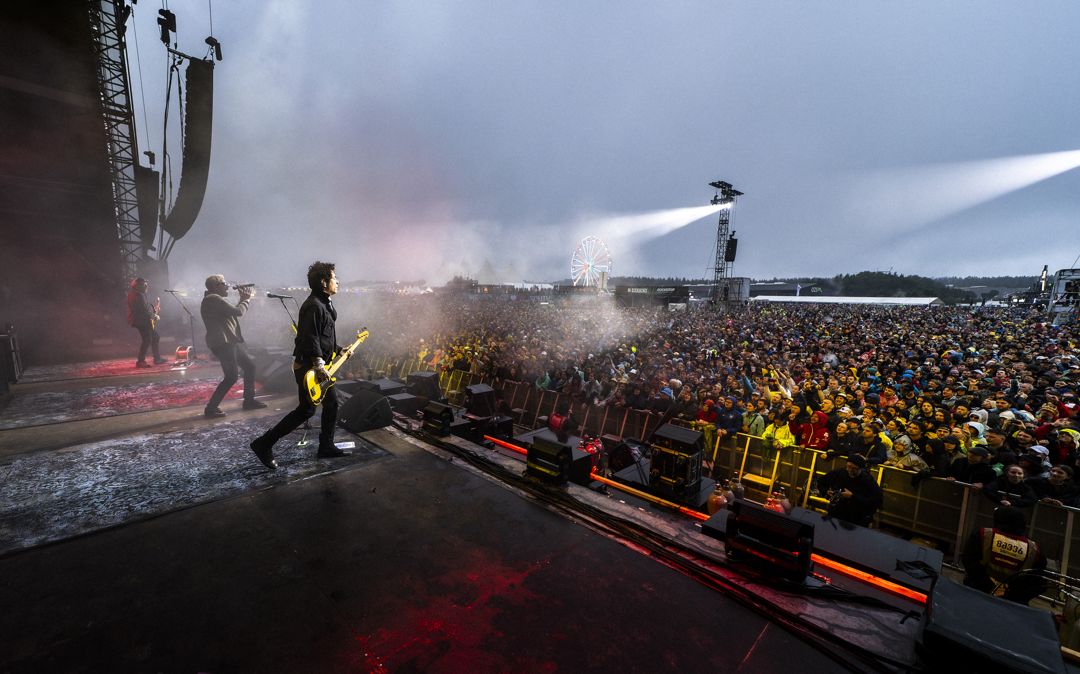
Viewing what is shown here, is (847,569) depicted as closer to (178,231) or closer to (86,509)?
(86,509)

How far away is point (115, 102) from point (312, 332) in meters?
13.8

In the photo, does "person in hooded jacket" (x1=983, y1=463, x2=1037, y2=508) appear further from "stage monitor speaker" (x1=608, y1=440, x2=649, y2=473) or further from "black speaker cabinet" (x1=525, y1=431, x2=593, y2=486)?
"black speaker cabinet" (x1=525, y1=431, x2=593, y2=486)

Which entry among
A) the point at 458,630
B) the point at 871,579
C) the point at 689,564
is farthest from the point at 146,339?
the point at 871,579

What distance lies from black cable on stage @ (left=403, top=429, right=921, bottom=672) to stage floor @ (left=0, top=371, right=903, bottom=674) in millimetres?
90

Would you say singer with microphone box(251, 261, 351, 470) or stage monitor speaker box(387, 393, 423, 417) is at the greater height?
singer with microphone box(251, 261, 351, 470)

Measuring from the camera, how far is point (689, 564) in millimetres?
3178

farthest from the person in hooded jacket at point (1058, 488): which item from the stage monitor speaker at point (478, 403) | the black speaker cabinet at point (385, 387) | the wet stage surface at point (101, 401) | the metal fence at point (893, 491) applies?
the wet stage surface at point (101, 401)

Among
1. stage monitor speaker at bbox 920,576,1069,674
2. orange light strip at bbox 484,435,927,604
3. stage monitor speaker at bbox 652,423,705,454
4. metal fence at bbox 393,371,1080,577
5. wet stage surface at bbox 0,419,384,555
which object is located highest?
stage monitor speaker at bbox 652,423,705,454

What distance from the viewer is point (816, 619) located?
2.71 m

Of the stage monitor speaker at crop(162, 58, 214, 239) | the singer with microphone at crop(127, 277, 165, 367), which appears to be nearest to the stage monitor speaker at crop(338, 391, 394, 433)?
the singer with microphone at crop(127, 277, 165, 367)

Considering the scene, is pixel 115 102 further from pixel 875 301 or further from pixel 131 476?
pixel 875 301

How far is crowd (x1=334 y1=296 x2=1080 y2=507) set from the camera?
5.99 metres

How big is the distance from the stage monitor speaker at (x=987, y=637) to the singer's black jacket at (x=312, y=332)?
530 centimetres

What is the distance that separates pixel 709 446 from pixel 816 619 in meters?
5.07
